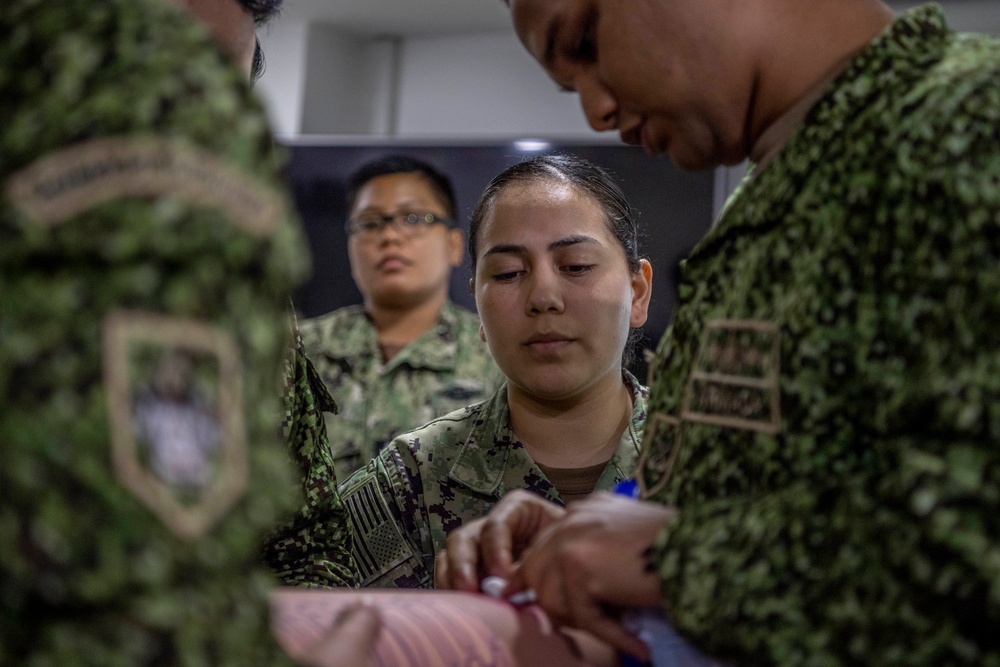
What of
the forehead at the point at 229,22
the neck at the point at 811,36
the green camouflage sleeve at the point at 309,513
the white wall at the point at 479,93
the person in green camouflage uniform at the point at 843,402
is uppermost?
the white wall at the point at 479,93

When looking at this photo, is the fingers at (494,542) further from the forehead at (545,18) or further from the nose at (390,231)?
the nose at (390,231)

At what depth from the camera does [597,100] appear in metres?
1.06

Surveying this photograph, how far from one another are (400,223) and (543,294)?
191cm

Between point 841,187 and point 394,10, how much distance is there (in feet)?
14.2

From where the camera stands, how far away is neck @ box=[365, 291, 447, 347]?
3.67 m

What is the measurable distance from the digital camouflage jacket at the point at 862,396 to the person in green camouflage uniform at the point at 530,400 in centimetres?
96

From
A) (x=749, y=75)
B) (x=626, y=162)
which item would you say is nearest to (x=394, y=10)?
(x=626, y=162)

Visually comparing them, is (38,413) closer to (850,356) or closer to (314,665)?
(314,665)

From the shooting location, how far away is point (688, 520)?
79 centimetres

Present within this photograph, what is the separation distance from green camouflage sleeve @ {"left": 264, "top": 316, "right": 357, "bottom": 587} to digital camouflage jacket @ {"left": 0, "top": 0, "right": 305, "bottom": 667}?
0.87 m

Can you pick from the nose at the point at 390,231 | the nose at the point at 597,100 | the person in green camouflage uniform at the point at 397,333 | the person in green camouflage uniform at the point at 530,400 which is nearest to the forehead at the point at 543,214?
the person in green camouflage uniform at the point at 530,400

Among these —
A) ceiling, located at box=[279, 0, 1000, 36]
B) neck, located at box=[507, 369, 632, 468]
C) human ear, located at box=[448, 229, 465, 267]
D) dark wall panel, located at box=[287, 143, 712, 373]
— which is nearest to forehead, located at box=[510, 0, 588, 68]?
neck, located at box=[507, 369, 632, 468]

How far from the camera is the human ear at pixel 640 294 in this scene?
6.82ft

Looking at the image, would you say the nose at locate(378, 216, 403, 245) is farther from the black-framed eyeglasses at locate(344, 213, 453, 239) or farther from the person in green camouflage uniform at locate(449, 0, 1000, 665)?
the person in green camouflage uniform at locate(449, 0, 1000, 665)
